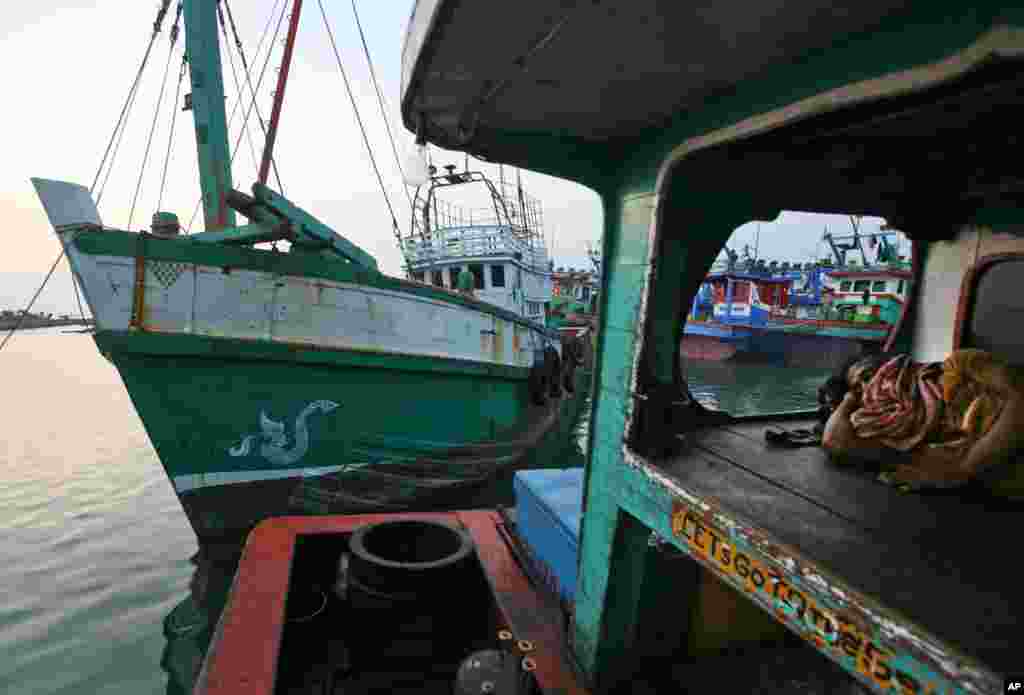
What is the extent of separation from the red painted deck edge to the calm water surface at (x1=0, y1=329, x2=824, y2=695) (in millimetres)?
1792

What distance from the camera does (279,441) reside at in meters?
6.40

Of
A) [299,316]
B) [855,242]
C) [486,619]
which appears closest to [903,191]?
[486,619]

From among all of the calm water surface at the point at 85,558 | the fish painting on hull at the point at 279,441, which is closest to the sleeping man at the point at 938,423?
the fish painting on hull at the point at 279,441

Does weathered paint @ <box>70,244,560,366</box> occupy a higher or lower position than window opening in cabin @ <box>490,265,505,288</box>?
lower

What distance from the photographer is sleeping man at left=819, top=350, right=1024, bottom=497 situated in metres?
2.02

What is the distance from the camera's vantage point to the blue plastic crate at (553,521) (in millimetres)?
3479

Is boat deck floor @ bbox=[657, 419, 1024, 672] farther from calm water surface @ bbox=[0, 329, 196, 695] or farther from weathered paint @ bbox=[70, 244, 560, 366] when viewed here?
calm water surface @ bbox=[0, 329, 196, 695]

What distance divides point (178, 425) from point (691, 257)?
6.04m

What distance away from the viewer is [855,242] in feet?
113

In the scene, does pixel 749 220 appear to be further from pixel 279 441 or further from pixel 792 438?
pixel 279 441

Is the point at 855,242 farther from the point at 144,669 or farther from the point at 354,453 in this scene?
the point at 144,669

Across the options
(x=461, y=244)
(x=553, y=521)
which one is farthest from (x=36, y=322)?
(x=553, y=521)

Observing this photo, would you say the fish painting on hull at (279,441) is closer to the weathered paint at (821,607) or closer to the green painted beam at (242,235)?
the green painted beam at (242,235)

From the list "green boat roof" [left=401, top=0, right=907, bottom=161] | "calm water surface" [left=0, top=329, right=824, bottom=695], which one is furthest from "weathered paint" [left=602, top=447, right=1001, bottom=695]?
"calm water surface" [left=0, top=329, right=824, bottom=695]
